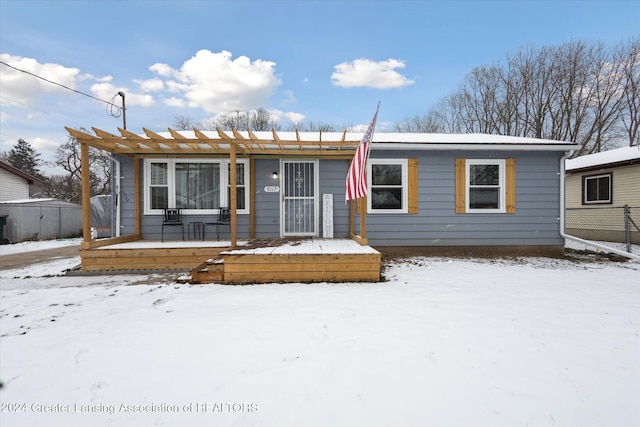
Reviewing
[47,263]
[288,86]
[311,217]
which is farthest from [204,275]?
[288,86]

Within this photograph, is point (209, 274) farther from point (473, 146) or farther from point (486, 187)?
point (486, 187)

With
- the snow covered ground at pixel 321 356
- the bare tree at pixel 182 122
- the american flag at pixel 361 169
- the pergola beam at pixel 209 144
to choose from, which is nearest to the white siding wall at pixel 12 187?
the bare tree at pixel 182 122

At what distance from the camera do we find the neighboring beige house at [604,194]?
29.8 feet

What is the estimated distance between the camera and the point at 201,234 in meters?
6.59

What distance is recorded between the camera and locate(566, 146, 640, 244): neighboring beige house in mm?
9078

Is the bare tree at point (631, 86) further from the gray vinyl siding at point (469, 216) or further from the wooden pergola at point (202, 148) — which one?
the wooden pergola at point (202, 148)

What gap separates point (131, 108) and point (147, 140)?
1168cm

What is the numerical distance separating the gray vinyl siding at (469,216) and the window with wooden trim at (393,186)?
12cm

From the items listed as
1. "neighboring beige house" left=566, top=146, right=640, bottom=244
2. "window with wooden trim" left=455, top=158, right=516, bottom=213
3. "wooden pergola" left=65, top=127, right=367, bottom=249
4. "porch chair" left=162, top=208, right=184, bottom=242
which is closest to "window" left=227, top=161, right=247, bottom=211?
"wooden pergola" left=65, top=127, right=367, bottom=249

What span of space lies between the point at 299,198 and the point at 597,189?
10.9 metres

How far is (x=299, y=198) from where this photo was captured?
6.68 metres

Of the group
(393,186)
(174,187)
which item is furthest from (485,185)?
(174,187)

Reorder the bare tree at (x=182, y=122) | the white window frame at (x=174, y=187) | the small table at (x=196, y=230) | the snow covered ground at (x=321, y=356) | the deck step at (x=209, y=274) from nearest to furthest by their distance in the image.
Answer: the snow covered ground at (x=321, y=356)
the deck step at (x=209, y=274)
the white window frame at (x=174, y=187)
the small table at (x=196, y=230)
the bare tree at (x=182, y=122)

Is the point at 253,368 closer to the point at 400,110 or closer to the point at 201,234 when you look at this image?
the point at 201,234
